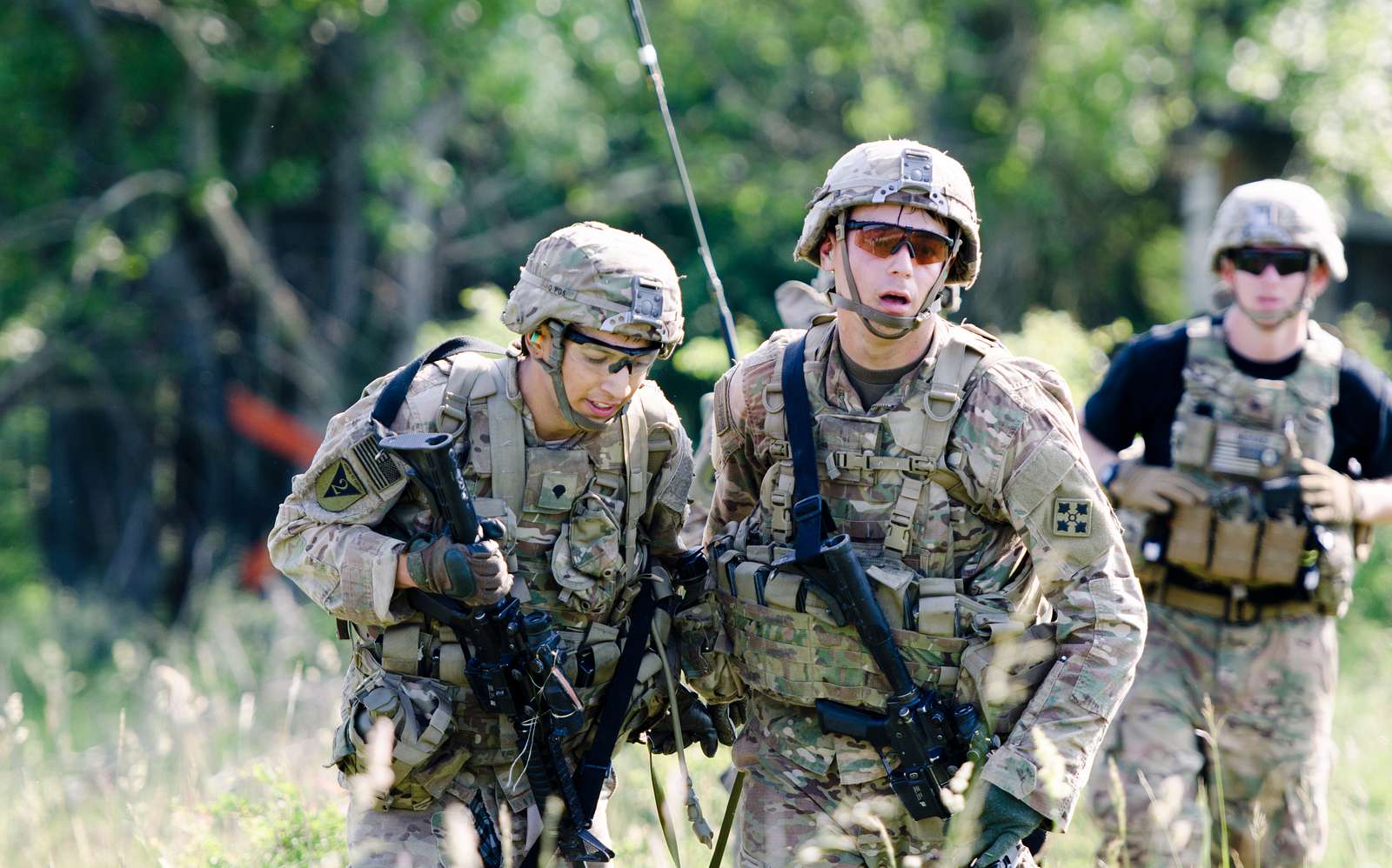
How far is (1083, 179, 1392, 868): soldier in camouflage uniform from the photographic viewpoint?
487 cm

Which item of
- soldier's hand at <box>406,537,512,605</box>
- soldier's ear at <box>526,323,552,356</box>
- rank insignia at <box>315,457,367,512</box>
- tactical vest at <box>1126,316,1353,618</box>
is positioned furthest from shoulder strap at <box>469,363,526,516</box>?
tactical vest at <box>1126,316,1353,618</box>

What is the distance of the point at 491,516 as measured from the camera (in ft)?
12.0

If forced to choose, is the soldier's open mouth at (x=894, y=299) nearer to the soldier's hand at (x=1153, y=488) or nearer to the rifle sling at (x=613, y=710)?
the rifle sling at (x=613, y=710)

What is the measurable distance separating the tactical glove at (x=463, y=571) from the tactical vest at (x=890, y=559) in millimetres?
662

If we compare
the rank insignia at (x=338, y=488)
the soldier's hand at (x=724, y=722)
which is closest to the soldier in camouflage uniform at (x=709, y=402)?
the soldier's hand at (x=724, y=722)

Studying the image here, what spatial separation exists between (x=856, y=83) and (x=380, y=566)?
12.4 metres

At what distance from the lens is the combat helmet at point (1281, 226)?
4941 millimetres

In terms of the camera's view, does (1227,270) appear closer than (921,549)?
No

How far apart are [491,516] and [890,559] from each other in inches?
39.0

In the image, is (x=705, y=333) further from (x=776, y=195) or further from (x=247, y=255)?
(x=247, y=255)

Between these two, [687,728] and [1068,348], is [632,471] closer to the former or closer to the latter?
[687,728]

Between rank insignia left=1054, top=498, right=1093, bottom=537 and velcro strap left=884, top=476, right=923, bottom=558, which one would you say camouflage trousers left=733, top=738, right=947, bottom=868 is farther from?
rank insignia left=1054, top=498, right=1093, bottom=537

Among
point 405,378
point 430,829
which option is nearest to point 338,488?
point 405,378

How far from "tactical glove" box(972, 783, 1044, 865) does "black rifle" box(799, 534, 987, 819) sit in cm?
18
